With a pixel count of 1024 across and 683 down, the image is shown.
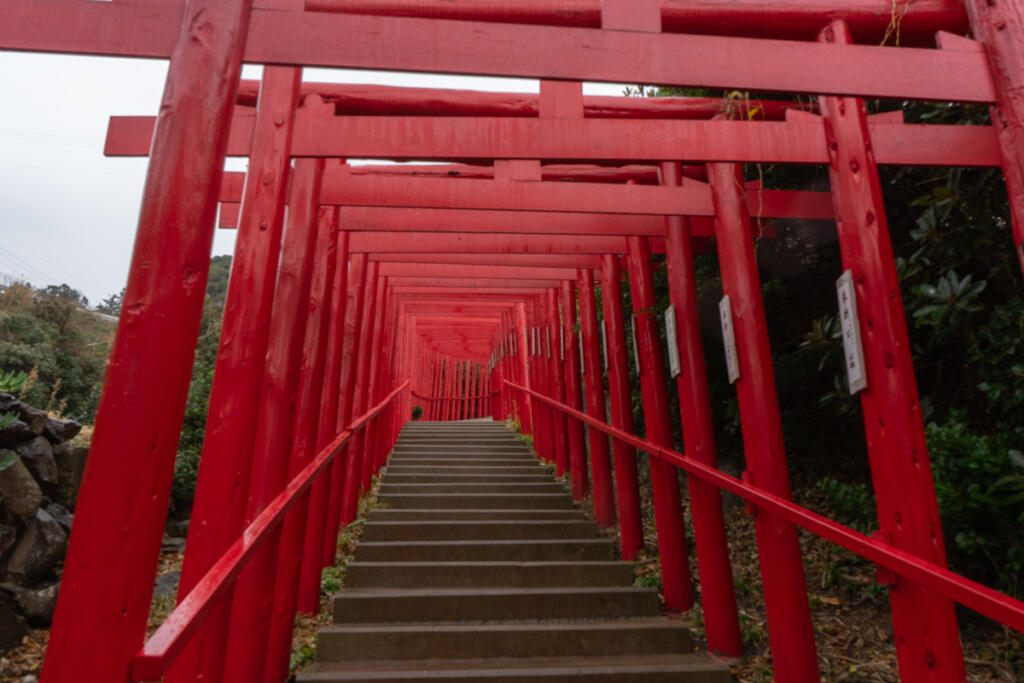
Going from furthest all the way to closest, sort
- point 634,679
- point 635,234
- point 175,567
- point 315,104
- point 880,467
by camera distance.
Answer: point 175,567
point 635,234
point 315,104
point 634,679
point 880,467

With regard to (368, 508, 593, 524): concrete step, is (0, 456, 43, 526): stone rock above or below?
above

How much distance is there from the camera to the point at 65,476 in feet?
18.7

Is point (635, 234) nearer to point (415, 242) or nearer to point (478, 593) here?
A: point (415, 242)

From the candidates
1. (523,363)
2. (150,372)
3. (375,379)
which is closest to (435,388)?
(523,363)

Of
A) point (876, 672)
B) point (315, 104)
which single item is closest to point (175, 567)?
point (315, 104)

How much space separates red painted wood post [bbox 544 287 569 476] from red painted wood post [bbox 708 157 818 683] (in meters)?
4.20

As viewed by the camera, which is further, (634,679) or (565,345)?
(565,345)

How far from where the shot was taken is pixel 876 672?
3.45 meters

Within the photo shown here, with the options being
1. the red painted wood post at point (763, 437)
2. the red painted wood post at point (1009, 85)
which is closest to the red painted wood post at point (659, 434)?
the red painted wood post at point (763, 437)

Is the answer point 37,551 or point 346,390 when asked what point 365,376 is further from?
point 37,551

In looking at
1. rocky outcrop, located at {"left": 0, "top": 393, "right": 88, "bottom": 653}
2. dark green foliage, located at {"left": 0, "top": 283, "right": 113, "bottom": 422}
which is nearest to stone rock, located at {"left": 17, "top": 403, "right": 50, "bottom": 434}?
rocky outcrop, located at {"left": 0, "top": 393, "right": 88, "bottom": 653}

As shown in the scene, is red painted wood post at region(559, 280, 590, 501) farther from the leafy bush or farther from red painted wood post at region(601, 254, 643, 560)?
the leafy bush

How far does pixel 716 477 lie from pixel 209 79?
2972 millimetres

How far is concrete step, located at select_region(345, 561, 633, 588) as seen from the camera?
14.8 ft
